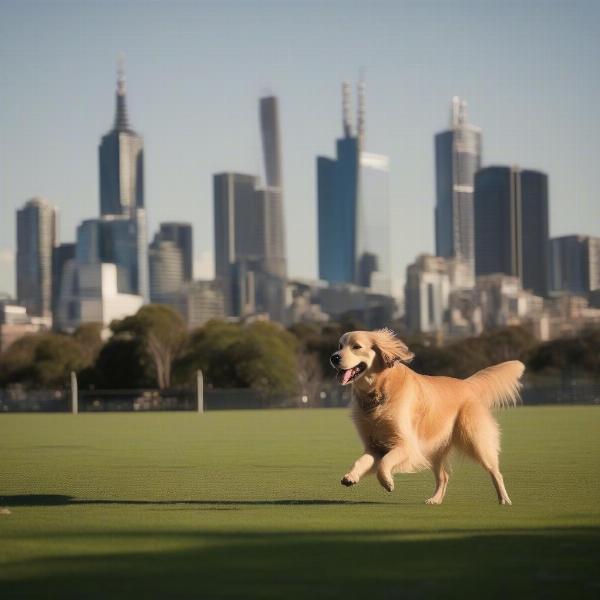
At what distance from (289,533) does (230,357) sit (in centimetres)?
9881

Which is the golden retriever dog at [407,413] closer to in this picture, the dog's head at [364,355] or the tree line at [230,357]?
the dog's head at [364,355]

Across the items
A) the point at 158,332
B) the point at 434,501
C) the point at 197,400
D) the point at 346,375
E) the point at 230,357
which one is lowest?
the point at 197,400

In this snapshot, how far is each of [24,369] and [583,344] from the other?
60.3m

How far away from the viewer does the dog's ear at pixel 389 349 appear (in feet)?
41.8

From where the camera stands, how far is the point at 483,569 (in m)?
7.98

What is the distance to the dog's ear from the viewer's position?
12.7 meters

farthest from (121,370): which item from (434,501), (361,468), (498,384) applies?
(361,468)

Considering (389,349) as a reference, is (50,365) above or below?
below

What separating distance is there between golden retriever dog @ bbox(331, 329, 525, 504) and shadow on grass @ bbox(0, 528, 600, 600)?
8.78 feet

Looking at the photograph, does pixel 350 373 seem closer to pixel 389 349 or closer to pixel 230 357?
pixel 389 349

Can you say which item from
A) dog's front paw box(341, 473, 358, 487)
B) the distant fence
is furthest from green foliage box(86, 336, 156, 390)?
dog's front paw box(341, 473, 358, 487)

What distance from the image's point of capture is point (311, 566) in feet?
26.6

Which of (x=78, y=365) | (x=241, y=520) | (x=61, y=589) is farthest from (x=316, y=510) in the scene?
(x=78, y=365)

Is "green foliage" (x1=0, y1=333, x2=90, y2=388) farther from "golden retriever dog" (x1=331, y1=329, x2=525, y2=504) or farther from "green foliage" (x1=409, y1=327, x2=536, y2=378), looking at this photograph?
"golden retriever dog" (x1=331, y1=329, x2=525, y2=504)
